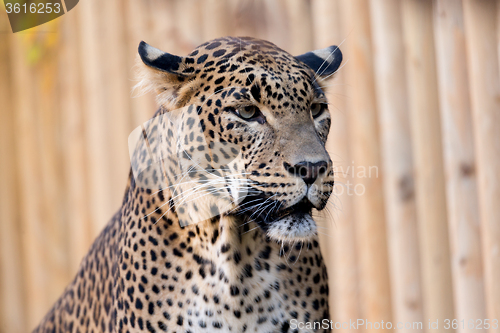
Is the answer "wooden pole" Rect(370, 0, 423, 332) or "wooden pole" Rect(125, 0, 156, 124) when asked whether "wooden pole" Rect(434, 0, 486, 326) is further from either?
"wooden pole" Rect(125, 0, 156, 124)

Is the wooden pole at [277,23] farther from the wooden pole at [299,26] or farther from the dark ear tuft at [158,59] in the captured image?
the dark ear tuft at [158,59]

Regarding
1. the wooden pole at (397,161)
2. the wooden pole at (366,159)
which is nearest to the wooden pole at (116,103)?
the wooden pole at (366,159)

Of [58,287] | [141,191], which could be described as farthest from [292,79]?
[58,287]

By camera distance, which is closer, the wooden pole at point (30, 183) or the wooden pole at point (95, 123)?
the wooden pole at point (95, 123)

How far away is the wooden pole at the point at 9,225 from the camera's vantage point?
13.3ft

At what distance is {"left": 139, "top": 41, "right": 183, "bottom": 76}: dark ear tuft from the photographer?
1.59 m

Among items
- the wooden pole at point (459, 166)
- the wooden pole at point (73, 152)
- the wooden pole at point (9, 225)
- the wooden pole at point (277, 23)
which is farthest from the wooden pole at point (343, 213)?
the wooden pole at point (9, 225)

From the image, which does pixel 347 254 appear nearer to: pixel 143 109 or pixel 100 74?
pixel 143 109

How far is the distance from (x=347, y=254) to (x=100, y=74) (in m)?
2.15

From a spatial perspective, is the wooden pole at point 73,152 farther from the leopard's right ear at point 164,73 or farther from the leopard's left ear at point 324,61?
the leopard's left ear at point 324,61

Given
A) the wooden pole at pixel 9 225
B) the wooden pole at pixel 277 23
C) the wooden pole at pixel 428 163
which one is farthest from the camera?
the wooden pole at pixel 9 225

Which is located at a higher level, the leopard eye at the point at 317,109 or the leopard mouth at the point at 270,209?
the leopard eye at the point at 317,109

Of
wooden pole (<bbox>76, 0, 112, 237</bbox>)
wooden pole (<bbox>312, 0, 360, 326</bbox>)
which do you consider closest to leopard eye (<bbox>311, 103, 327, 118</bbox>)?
Result: wooden pole (<bbox>312, 0, 360, 326</bbox>)

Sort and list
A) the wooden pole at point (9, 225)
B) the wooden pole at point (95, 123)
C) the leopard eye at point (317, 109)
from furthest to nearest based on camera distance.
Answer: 1. the wooden pole at point (9, 225)
2. the wooden pole at point (95, 123)
3. the leopard eye at point (317, 109)
